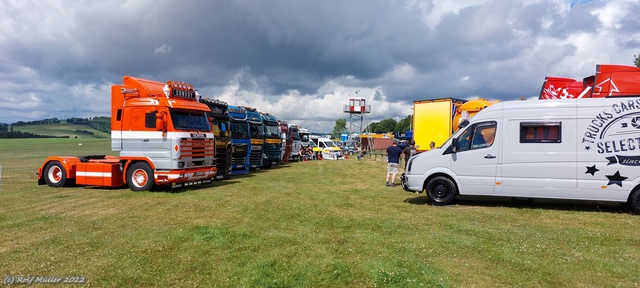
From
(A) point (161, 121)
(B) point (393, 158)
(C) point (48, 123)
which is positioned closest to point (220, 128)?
(A) point (161, 121)

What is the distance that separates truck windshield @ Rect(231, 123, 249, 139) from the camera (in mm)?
17047

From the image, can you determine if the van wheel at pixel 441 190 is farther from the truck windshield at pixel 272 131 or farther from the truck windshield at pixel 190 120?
the truck windshield at pixel 272 131

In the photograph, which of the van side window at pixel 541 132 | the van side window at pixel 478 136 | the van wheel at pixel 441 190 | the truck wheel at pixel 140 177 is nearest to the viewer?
the van side window at pixel 541 132

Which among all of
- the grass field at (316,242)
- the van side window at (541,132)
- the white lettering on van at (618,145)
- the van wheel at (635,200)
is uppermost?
the van side window at (541,132)

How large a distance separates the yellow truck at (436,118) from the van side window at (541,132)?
18.8 feet

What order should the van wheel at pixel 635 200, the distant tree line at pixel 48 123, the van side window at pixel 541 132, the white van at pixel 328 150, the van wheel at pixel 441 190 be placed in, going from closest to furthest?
the van wheel at pixel 635 200, the van side window at pixel 541 132, the van wheel at pixel 441 190, the white van at pixel 328 150, the distant tree line at pixel 48 123

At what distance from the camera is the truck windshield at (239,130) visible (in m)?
17.0

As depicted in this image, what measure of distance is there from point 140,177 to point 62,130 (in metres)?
122

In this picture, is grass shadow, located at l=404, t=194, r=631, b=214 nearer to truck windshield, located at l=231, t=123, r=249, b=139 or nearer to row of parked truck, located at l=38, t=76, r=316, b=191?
row of parked truck, located at l=38, t=76, r=316, b=191

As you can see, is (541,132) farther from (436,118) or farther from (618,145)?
(436,118)

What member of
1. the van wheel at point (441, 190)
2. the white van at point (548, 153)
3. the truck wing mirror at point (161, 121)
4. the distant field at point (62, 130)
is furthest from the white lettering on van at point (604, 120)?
the distant field at point (62, 130)

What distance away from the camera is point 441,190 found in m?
9.66

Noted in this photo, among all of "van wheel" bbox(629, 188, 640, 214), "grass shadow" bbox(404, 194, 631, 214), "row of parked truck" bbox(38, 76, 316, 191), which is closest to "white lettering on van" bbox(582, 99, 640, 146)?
"van wheel" bbox(629, 188, 640, 214)

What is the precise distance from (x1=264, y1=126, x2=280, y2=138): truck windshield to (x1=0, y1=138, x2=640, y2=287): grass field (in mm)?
10858
